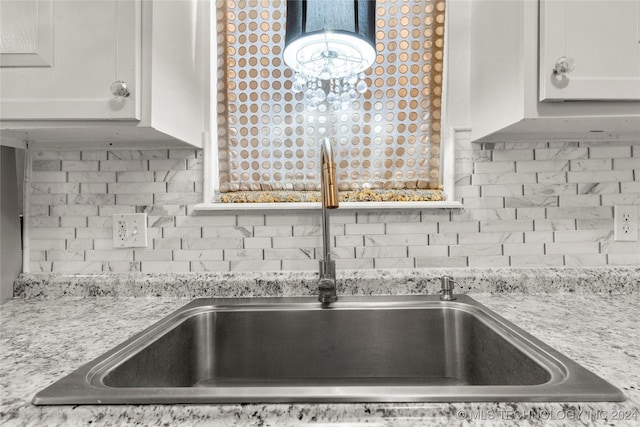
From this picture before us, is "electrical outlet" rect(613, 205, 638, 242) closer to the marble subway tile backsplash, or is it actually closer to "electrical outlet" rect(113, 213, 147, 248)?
the marble subway tile backsplash

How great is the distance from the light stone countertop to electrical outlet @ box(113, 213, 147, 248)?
0.18 metres

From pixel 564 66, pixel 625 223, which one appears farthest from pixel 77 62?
pixel 625 223

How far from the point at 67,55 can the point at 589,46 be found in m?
1.26

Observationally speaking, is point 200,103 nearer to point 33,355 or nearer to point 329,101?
point 329,101

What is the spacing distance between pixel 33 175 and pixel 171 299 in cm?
64

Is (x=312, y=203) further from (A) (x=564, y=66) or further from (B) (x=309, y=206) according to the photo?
(A) (x=564, y=66)

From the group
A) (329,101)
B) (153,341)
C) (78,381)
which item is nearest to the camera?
(78,381)

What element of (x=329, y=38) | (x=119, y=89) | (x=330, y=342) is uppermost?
(x=329, y=38)

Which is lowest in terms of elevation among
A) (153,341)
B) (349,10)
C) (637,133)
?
(153,341)

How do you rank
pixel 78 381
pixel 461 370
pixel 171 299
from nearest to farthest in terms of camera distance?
pixel 78 381, pixel 461 370, pixel 171 299

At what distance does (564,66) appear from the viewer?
0.88 m

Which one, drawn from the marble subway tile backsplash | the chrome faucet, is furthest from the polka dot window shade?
the chrome faucet

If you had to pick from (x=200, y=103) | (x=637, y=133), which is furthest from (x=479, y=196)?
(x=200, y=103)

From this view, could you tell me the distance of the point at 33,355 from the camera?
2.34 feet
